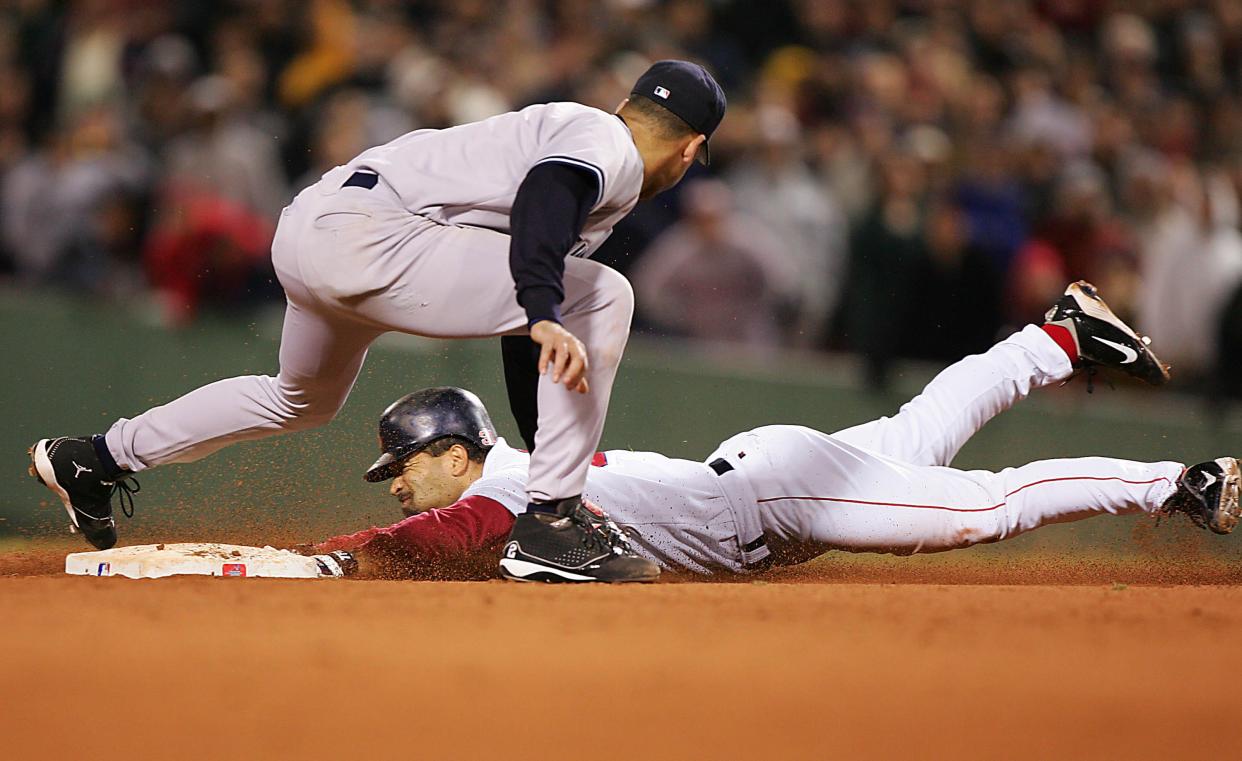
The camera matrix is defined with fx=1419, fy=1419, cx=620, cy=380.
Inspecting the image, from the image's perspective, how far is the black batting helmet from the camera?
4.49 metres

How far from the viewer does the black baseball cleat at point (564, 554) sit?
148 inches

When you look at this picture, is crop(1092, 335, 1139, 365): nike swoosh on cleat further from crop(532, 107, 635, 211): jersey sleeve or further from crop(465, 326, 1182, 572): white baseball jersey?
crop(532, 107, 635, 211): jersey sleeve

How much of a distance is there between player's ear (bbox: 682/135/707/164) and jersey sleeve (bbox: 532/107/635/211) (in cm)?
22

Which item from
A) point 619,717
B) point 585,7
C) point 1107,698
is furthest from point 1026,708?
point 585,7

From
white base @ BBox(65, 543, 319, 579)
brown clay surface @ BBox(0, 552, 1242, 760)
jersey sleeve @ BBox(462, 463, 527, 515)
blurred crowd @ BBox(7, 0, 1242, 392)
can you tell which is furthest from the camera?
blurred crowd @ BBox(7, 0, 1242, 392)

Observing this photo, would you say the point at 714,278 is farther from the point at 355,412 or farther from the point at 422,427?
the point at 422,427

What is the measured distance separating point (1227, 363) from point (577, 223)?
5.64 metres

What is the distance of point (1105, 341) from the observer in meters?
4.70

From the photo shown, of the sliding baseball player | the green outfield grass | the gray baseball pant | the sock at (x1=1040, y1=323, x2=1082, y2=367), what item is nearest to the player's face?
the sliding baseball player

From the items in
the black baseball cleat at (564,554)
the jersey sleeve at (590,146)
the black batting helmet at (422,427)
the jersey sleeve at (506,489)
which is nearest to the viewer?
the jersey sleeve at (590,146)

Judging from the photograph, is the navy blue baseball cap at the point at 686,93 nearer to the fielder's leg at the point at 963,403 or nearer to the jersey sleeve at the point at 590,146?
the jersey sleeve at the point at 590,146

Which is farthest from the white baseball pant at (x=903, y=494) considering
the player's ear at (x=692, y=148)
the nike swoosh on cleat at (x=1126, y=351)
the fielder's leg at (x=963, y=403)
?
the player's ear at (x=692, y=148)

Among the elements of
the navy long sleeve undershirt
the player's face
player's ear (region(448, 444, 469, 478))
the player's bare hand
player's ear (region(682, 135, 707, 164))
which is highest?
player's ear (region(682, 135, 707, 164))

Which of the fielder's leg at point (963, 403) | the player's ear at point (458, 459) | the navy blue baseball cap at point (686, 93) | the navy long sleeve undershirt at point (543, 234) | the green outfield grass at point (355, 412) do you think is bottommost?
the green outfield grass at point (355, 412)
